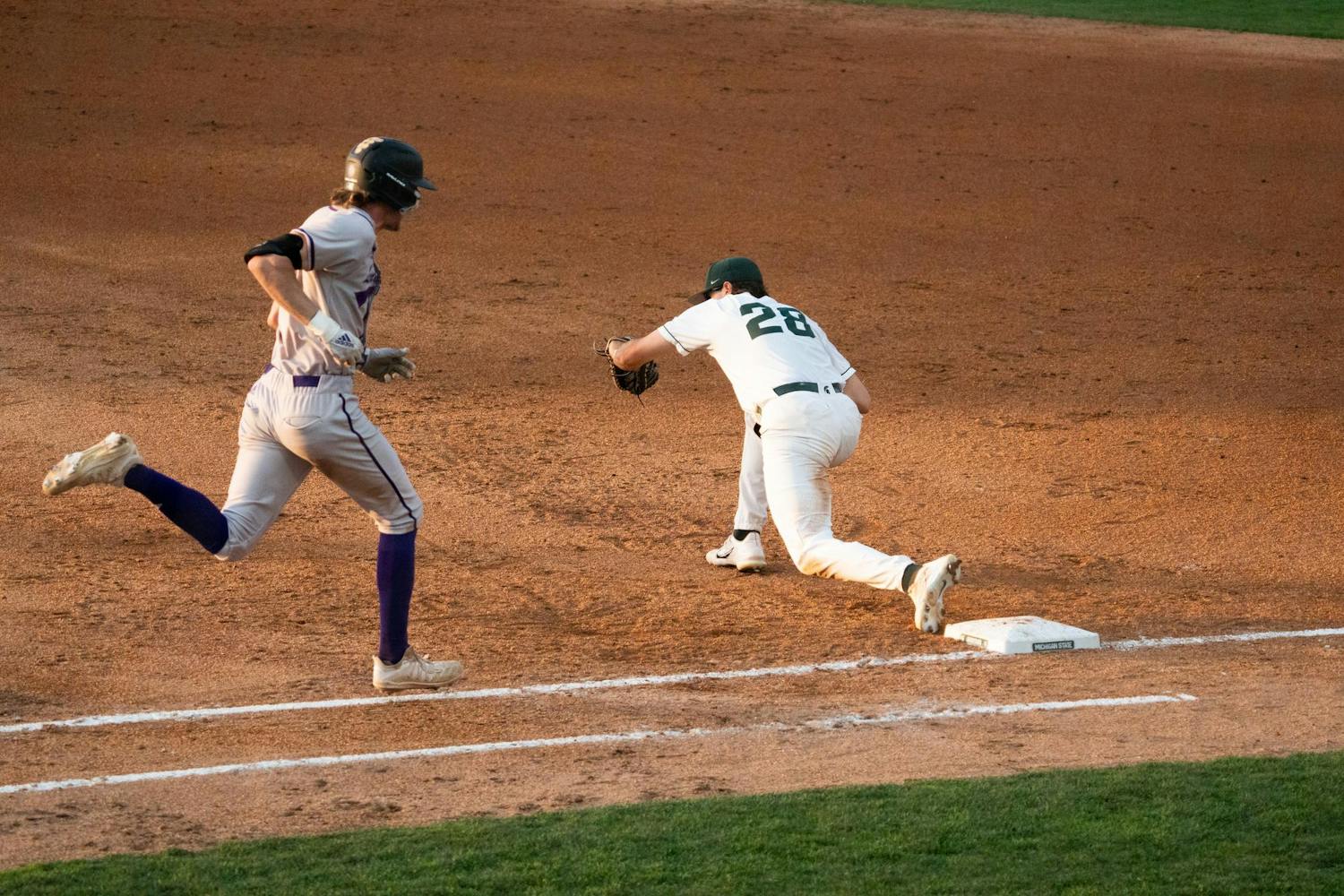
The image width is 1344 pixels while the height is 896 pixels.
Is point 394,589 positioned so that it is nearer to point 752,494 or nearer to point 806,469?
point 806,469

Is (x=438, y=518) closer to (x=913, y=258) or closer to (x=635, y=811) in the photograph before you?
(x=635, y=811)

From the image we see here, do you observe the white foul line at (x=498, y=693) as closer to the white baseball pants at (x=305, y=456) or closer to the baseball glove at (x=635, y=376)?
the white baseball pants at (x=305, y=456)

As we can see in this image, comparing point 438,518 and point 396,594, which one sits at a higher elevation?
point 396,594

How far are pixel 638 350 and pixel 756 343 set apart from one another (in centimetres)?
51

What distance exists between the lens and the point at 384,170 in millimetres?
5508

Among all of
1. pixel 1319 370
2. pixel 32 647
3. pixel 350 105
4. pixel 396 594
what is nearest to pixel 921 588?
pixel 396 594

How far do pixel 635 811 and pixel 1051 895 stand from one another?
47.9 inches

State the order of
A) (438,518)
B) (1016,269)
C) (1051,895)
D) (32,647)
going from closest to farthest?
(1051,895) < (32,647) < (438,518) < (1016,269)

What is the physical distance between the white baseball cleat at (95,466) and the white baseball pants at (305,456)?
1.24 feet

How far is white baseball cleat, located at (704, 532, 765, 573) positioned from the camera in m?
7.69

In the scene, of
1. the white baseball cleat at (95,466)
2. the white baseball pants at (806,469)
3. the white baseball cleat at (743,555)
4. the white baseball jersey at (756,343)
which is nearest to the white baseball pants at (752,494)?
the white baseball cleat at (743,555)

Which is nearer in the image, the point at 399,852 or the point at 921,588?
the point at 399,852

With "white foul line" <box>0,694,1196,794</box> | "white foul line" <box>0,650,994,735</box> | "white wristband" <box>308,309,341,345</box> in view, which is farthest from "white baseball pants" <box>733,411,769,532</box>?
"white wristband" <box>308,309,341,345</box>

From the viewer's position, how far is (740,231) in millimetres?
14609
